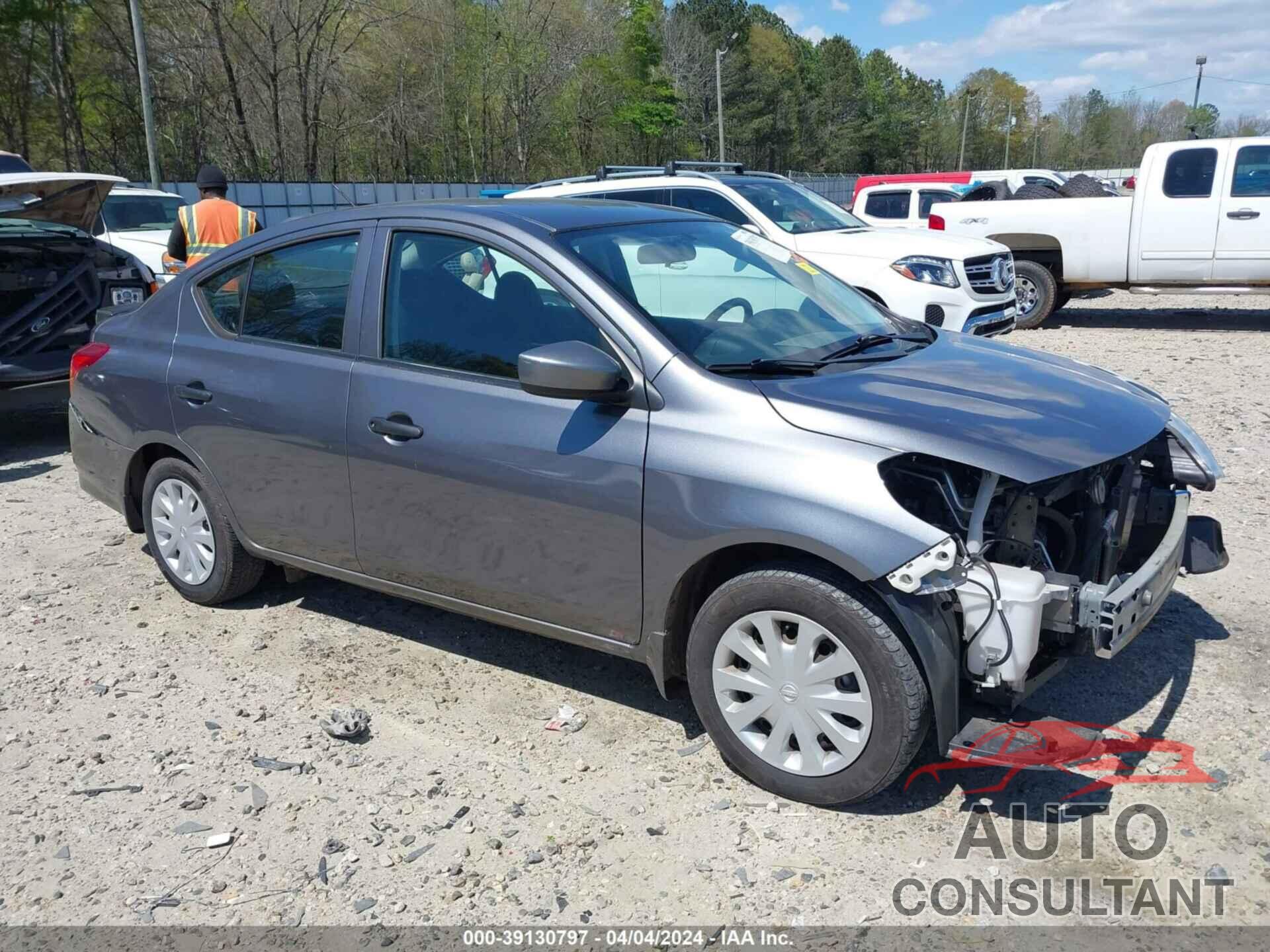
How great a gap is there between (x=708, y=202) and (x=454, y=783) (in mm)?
7663

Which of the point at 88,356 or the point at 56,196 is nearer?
the point at 88,356

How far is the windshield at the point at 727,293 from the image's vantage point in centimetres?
363

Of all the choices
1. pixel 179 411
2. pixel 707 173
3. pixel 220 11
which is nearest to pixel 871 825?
pixel 179 411

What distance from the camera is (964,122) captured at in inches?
4058

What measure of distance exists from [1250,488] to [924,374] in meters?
3.66

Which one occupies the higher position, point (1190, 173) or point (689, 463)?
point (1190, 173)

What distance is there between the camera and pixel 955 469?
10.4 feet

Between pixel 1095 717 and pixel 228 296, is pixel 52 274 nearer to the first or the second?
pixel 228 296

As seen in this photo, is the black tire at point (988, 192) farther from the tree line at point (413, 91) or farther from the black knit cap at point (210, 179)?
the black knit cap at point (210, 179)

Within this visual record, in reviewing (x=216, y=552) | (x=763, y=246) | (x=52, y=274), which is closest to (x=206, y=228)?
(x=52, y=274)

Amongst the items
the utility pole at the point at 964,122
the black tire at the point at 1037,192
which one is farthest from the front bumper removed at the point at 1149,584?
the utility pole at the point at 964,122

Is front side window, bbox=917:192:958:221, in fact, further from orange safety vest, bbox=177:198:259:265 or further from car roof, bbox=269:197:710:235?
car roof, bbox=269:197:710:235

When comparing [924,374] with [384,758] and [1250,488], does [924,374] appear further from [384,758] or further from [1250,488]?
[1250,488]

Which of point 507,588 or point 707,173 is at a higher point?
point 707,173
